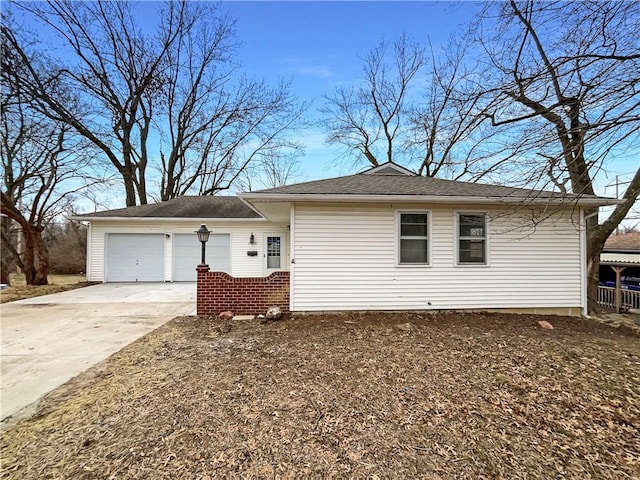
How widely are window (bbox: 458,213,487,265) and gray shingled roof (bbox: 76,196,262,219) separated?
809cm

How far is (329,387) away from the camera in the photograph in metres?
3.27

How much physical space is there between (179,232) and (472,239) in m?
10.4

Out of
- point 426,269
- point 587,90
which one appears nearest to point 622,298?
point 426,269

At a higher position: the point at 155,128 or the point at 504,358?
the point at 155,128

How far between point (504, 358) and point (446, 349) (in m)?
0.73

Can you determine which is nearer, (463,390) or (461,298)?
(463,390)

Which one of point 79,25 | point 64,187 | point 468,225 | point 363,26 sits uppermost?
point 79,25

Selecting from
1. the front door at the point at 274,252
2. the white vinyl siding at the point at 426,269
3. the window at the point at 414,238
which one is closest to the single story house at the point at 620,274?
the white vinyl siding at the point at 426,269

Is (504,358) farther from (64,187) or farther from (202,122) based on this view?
(202,122)

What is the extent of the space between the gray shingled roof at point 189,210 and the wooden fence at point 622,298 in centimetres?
1276

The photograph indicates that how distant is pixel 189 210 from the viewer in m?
12.8

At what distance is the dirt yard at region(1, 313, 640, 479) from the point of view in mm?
2146

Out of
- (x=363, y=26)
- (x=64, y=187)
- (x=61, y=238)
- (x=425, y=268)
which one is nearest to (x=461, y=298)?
(x=425, y=268)

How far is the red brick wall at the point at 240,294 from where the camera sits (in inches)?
255
